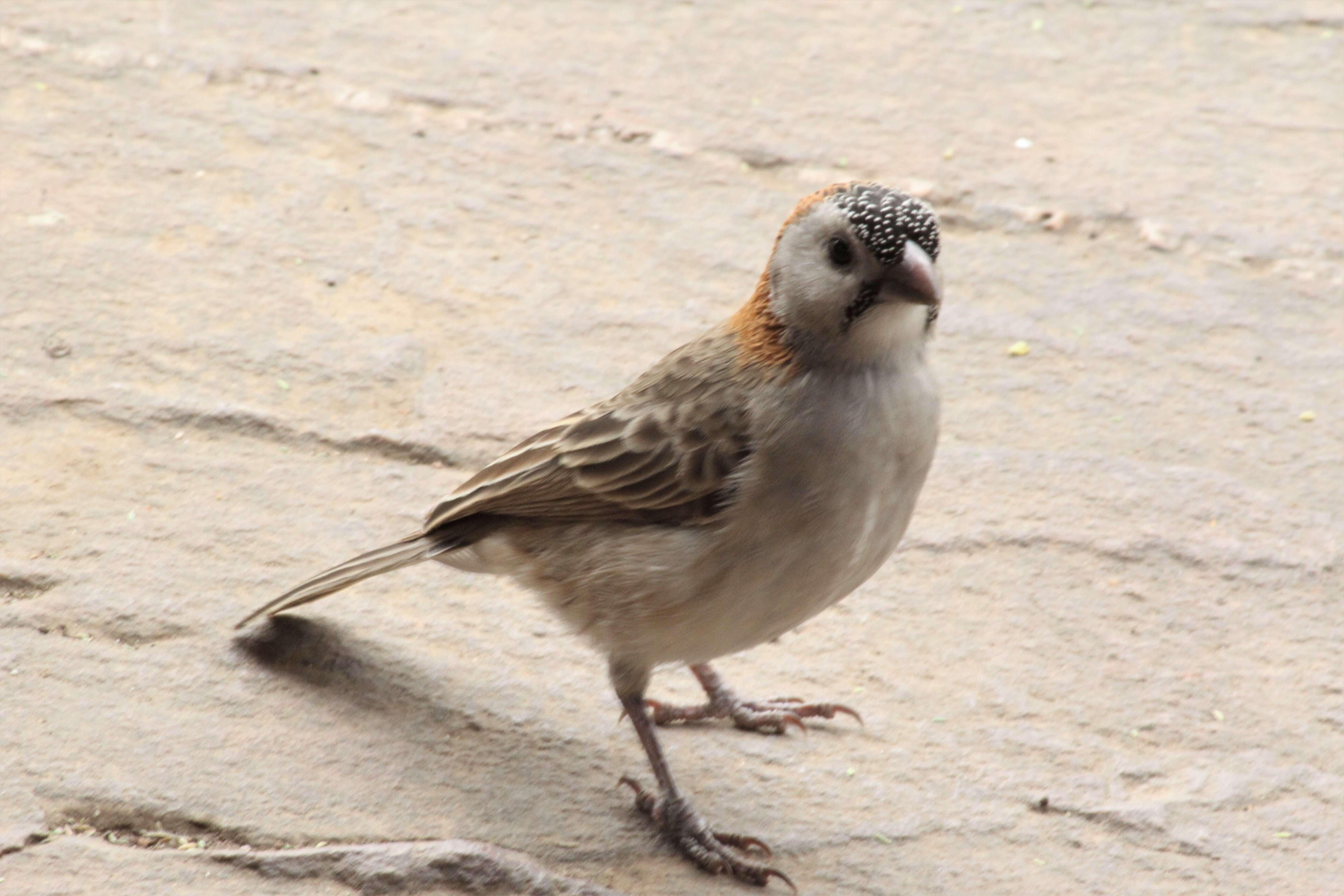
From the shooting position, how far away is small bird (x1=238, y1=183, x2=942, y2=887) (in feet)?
13.1

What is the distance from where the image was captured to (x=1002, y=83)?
327 inches

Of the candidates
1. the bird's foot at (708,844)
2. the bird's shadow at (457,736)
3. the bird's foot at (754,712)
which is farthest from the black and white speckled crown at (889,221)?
the bird's shadow at (457,736)

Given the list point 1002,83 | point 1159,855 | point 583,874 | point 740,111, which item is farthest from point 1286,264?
point 583,874

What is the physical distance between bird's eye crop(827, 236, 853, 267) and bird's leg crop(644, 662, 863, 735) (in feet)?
4.14

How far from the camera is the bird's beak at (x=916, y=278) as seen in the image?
12.6 feet

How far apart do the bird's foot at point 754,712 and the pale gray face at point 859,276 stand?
3.69 feet

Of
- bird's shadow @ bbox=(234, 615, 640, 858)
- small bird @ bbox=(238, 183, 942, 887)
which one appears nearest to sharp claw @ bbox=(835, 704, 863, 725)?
small bird @ bbox=(238, 183, 942, 887)

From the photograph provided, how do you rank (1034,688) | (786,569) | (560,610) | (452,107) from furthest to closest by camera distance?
(452,107) → (1034,688) → (560,610) → (786,569)

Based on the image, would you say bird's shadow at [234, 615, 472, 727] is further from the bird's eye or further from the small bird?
the bird's eye

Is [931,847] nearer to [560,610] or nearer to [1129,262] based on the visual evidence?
[560,610]

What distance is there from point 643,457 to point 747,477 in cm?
32

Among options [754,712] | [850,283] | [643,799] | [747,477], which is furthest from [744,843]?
[850,283]

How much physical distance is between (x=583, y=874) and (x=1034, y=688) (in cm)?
158

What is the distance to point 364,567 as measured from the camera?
14.5 ft
